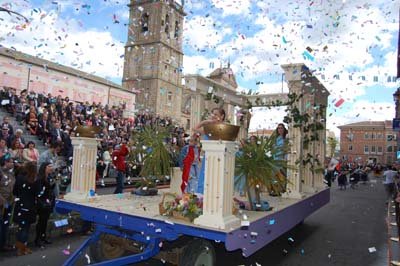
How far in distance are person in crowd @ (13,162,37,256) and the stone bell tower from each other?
172 ft

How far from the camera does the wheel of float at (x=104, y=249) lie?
5125 millimetres

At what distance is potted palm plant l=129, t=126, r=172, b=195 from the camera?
6.85 m

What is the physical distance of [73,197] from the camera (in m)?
5.29

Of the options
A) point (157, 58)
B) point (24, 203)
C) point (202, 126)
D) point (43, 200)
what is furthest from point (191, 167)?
point (157, 58)

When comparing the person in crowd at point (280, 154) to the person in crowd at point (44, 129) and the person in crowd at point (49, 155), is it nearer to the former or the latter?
the person in crowd at point (49, 155)

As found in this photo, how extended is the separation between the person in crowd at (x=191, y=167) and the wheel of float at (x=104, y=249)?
5.39 feet

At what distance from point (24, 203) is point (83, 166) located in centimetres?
111

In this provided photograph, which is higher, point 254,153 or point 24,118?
point 24,118

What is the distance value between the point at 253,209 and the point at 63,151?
24.9 ft

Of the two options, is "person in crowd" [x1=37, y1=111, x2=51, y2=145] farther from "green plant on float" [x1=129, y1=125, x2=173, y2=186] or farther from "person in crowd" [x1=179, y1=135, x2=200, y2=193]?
"person in crowd" [x1=179, y1=135, x2=200, y2=193]

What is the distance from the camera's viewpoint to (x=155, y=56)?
211 feet

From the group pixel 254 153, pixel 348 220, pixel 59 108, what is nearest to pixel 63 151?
pixel 59 108

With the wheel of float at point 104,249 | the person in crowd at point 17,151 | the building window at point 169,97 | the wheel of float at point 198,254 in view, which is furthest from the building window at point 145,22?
the wheel of float at point 198,254

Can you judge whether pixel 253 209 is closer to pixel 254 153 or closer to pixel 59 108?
pixel 254 153
